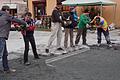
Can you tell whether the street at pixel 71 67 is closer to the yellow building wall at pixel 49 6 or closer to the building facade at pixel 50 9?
the building facade at pixel 50 9

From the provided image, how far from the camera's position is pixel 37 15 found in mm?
34750

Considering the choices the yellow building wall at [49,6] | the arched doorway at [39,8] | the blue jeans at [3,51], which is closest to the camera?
the blue jeans at [3,51]

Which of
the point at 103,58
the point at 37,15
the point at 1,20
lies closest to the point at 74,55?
the point at 103,58

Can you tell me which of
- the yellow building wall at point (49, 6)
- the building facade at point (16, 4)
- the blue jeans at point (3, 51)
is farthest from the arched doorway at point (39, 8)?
the blue jeans at point (3, 51)

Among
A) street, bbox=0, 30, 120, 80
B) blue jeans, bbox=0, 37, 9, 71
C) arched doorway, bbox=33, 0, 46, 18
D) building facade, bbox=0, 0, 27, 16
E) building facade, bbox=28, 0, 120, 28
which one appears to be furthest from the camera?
building facade, bbox=0, 0, 27, 16

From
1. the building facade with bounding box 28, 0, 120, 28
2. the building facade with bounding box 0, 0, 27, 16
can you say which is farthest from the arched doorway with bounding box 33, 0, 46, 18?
the building facade with bounding box 0, 0, 27, 16

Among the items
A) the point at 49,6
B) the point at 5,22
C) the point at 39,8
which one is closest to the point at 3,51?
the point at 5,22

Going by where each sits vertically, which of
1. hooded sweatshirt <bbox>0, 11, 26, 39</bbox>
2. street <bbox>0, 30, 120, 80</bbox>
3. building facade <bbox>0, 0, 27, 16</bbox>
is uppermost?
hooded sweatshirt <bbox>0, 11, 26, 39</bbox>

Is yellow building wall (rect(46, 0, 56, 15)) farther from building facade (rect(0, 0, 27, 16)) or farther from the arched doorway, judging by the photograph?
building facade (rect(0, 0, 27, 16))

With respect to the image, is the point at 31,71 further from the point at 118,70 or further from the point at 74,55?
the point at 74,55

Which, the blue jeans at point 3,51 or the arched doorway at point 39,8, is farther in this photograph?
the arched doorway at point 39,8

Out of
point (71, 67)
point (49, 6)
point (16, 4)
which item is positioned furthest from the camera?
point (16, 4)

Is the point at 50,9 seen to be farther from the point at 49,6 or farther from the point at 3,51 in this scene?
the point at 3,51

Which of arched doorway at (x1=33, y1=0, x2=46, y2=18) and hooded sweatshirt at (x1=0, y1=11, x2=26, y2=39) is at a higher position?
hooded sweatshirt at (x1=0, y1=11, x2=26, y2=39)
